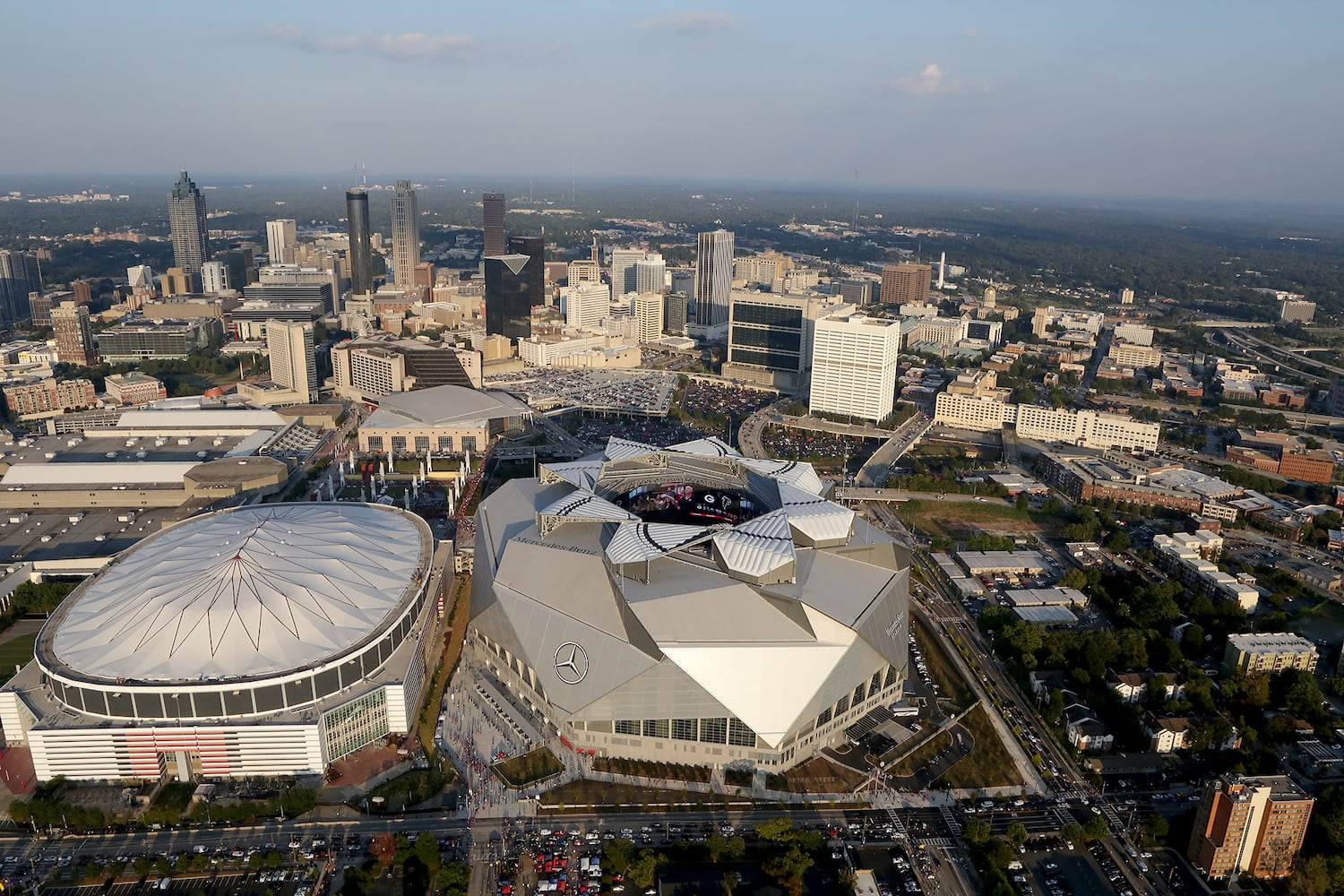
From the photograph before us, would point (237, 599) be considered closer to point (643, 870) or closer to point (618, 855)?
point (618, 855)

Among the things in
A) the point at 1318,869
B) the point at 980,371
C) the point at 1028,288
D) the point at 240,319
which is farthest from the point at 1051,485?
the point at 1028,288

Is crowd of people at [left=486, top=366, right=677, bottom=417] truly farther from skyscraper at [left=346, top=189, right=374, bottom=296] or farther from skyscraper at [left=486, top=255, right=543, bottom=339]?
skyscraper at [left=346, top=189, right=374, bottom=296]

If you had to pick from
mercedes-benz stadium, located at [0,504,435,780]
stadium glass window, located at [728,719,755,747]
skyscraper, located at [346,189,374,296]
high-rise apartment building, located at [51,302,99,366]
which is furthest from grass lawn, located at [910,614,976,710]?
skyscraper, located at [346,189,374,296]

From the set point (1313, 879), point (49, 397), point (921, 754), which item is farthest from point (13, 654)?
point (1313, 879)

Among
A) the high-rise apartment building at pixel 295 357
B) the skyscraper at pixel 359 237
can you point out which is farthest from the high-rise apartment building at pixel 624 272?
the high-rise apartment building at pixel 295 357

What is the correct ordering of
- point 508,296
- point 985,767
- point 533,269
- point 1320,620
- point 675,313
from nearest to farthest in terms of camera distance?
point 985,767 → point 1320,620 → point 508,296 → point 533,269 → point 675,313

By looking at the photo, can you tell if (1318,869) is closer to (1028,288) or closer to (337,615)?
(337,615)

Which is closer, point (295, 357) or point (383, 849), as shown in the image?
point (383, 849)
